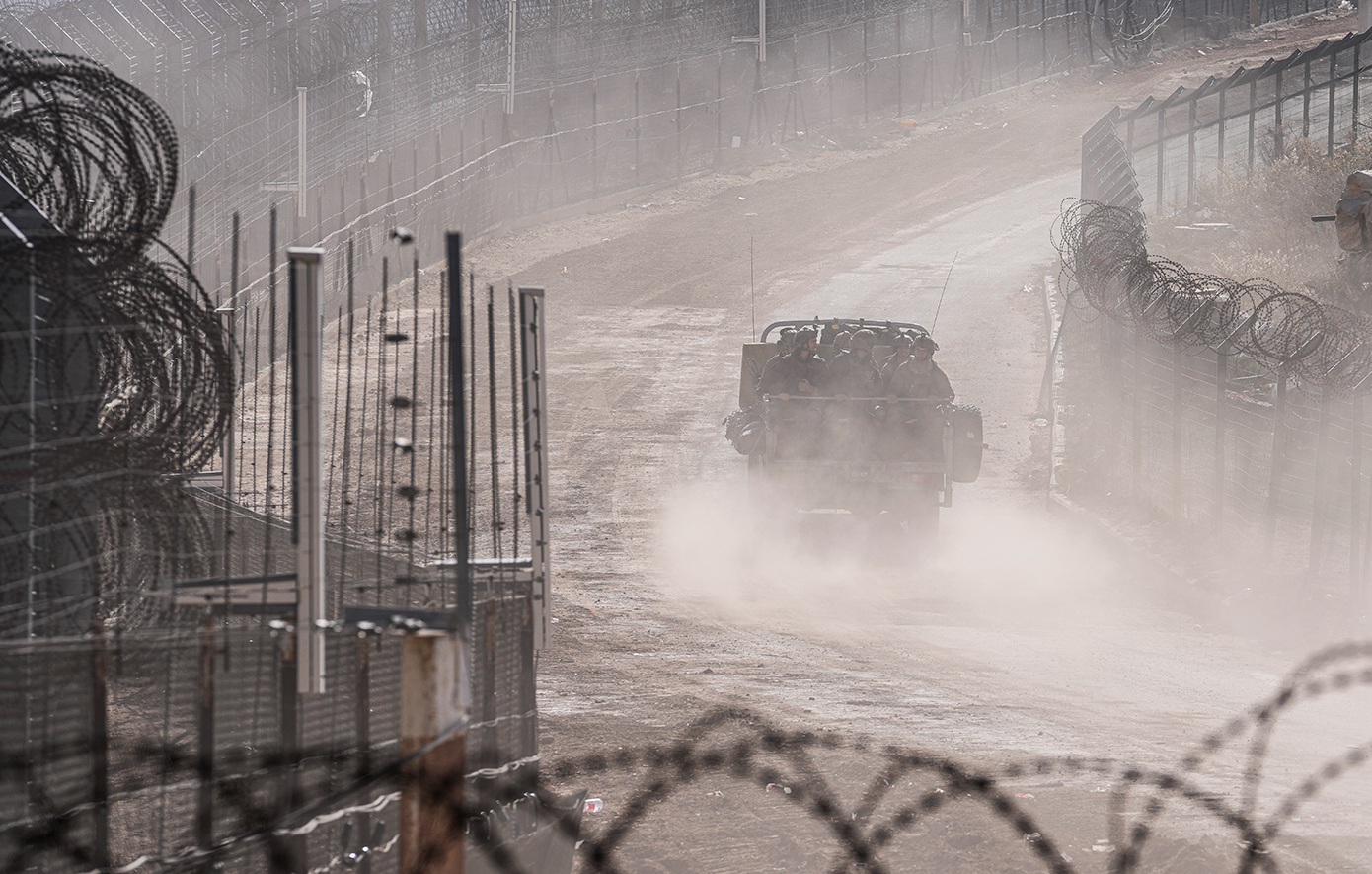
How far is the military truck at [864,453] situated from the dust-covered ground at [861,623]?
0.42 meters

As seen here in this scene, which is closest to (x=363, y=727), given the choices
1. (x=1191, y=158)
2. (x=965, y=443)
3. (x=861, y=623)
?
A: (x=861, y=623)

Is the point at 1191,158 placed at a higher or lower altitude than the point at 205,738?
higher

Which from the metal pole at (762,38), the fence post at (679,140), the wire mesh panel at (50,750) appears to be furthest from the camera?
the metal pole at (762,38)

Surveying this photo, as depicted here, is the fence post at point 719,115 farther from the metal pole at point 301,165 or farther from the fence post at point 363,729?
the fence post at point 363,729

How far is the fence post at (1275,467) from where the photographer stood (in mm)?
11445

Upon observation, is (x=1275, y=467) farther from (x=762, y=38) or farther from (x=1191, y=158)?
(x=762, y=38)

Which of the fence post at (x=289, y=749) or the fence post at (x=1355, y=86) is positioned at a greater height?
the fence post at (x=1355, y=86)

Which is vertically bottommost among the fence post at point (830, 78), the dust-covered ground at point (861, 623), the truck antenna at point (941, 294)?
the dust-covered ground at point (861, 623)

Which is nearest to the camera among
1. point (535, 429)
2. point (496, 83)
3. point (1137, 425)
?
point (535, 429)

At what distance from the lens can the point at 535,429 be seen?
5699mm

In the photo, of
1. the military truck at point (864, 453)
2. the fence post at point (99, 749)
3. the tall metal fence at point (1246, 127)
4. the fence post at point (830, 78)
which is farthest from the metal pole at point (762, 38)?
the fence post at point (99, 749)

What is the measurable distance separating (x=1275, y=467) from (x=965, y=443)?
10.8ft

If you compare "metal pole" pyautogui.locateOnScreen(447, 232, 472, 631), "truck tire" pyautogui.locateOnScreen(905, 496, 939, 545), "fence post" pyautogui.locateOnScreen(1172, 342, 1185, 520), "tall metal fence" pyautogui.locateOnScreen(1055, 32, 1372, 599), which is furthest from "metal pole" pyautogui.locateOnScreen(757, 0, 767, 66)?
"metal pole" pyautogui.locateOnScreen(447, 232, 472, 631)

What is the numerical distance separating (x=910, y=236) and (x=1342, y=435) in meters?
22.4
